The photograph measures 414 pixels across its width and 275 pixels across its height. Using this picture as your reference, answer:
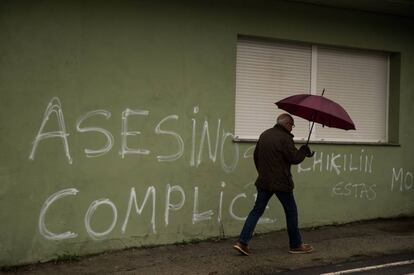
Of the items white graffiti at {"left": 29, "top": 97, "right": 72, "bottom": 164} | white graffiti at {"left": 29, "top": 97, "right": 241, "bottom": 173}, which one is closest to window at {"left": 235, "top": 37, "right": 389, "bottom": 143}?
white graffiti at {"left": 29, "top": 97, "right": 241, "bottom": 173}

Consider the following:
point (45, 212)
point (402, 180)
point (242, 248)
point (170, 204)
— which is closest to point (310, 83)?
point (402, 180)

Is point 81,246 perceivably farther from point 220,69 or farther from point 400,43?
point 400,43

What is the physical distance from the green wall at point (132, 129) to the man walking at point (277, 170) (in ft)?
3.80

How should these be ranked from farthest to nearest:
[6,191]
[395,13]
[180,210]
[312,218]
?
[395,13] < [312,218] < [180,210] < [6,191]

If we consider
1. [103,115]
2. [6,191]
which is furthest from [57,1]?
[6,191]

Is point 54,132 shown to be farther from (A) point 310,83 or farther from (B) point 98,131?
(A) point 310,83

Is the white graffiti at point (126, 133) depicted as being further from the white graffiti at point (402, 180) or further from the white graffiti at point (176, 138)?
the white graffiti at point (402, 180)

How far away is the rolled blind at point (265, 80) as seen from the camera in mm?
8875

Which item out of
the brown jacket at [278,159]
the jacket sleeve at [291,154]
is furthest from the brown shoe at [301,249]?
the jacket sleeve at [291,154]

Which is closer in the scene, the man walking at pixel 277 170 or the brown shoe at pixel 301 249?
the man walking at pixel 277 170

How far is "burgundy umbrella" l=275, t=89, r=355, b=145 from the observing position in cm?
700

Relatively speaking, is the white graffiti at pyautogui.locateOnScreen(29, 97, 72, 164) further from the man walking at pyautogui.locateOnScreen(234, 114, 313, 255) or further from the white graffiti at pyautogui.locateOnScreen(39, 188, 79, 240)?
the man walking at pyautogui.locateOnScreen(234, 114, 313, 255)

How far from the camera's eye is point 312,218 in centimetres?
923

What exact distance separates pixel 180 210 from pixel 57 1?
128 inches
